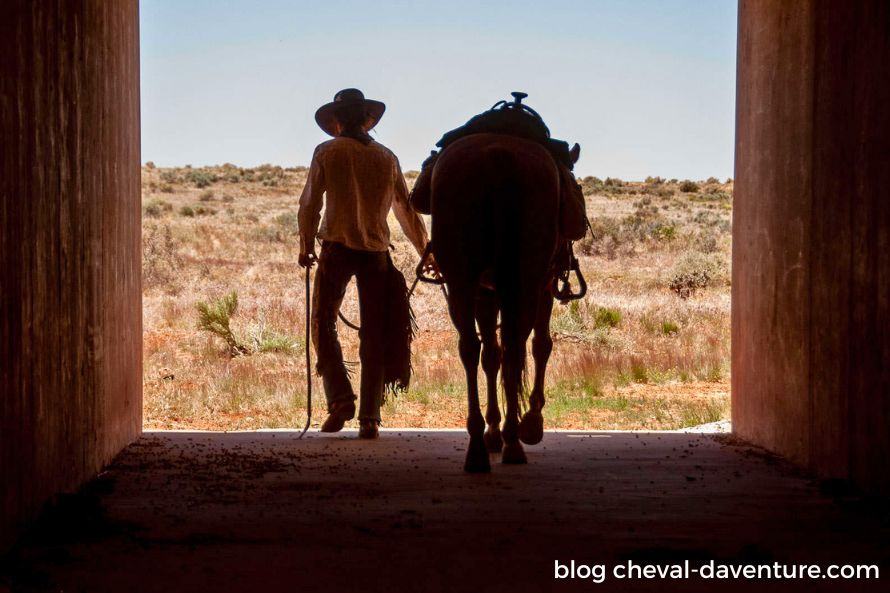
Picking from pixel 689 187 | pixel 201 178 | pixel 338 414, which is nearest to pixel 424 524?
pixel 338 414

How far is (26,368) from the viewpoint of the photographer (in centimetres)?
480

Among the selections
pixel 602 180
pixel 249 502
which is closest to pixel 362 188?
pixel 249 502

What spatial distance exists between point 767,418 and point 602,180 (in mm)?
66496

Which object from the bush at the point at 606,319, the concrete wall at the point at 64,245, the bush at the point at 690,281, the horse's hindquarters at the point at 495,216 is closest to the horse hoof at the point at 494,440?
the horse's hindquarters at the point at 495,216

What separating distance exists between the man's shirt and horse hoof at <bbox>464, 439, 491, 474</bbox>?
230cm

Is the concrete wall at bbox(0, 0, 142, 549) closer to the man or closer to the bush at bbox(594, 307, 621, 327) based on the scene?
the man

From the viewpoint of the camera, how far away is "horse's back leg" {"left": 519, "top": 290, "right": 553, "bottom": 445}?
7.92 meters

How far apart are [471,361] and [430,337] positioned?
11.8 metres

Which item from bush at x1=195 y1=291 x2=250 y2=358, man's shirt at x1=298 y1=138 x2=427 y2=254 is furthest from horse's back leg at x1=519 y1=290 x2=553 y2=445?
bush at x1=195 y1=291 x2=250 y2=358

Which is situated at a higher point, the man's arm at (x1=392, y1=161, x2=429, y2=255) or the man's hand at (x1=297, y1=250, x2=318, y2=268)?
the man's arm at (x1=392, y1=161, x2=429, y2=255)

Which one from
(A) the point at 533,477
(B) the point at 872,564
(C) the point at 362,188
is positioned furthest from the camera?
(C) the point at 362,188

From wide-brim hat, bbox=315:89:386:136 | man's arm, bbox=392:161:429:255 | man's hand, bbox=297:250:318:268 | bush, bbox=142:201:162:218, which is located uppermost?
bush, bbox=142:201:162:218

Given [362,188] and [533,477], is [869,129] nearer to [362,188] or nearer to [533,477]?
[533,477]

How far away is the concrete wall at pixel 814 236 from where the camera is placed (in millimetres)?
5676
